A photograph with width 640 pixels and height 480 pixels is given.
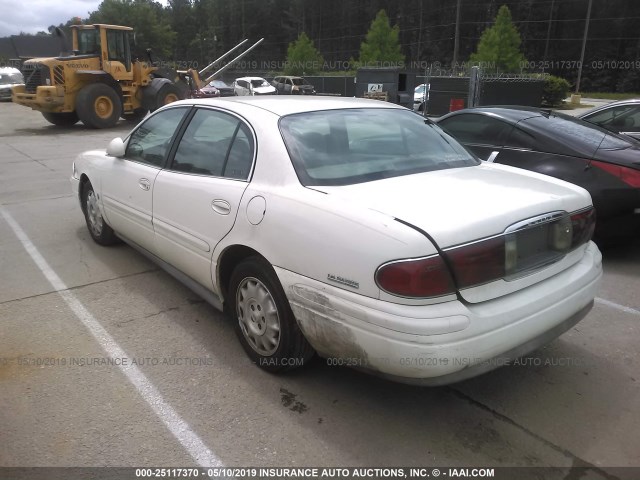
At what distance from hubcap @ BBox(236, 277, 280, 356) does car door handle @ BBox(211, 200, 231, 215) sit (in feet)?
1.38

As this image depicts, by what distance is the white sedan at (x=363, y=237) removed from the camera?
2229 millimetres

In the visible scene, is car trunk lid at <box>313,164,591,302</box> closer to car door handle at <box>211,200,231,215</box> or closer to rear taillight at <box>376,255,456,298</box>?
rear taillight at <box>376,255,456,298</box>

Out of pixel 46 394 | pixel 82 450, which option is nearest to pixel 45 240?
pixel 46 394

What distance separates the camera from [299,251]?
2.53 m

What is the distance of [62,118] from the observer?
1794cm

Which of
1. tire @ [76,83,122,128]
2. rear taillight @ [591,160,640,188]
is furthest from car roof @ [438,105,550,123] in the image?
tire @ [76,83,122,128]

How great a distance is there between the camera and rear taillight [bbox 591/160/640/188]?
181 inches

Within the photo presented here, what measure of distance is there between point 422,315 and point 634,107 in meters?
6.71

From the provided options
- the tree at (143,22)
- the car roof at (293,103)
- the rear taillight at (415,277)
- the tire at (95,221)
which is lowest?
Result: the tire at (95,221)

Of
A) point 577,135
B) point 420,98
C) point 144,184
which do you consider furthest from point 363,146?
point 420,98

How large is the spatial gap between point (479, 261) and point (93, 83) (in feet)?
56.9

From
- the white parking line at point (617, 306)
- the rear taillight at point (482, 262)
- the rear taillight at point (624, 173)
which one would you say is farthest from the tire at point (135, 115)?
the rear taillight at point (482, 262)

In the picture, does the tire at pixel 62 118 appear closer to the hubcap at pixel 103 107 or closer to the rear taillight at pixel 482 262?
the hubcap at pixel 103 107

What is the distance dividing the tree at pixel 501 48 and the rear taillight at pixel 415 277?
39.0 m
